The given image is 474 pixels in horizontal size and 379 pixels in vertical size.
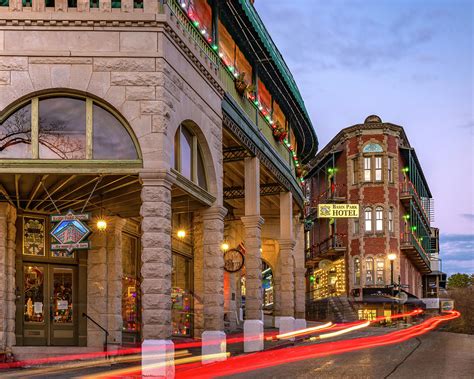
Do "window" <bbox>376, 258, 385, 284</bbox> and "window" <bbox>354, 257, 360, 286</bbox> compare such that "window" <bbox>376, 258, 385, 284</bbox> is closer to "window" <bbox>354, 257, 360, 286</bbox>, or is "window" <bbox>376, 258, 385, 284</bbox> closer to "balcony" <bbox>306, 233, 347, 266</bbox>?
"window" <bbox>354, 257, 360, 286</bbox>

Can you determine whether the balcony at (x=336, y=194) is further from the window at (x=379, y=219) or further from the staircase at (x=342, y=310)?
the staircase at (x=342, y=310)

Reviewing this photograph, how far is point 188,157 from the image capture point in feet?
67.4

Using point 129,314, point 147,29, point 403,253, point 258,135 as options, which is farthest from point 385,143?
point 147,29

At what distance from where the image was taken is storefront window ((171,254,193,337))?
27.9 m

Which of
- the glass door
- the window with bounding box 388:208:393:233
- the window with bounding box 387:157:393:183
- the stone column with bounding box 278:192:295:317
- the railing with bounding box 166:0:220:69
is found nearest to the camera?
the railing with bounding box 166:0:220:69

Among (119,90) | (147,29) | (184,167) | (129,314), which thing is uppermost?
(147,29)

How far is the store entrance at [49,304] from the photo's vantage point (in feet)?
70.1

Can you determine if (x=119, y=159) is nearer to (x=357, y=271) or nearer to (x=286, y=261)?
(x=286, y=261)

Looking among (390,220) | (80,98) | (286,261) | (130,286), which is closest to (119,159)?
(80,98)

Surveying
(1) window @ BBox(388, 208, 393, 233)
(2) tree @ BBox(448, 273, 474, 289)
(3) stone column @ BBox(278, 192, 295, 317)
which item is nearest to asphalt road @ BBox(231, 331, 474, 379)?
(3) stone column @ BBox(278, 192, 295, 317)

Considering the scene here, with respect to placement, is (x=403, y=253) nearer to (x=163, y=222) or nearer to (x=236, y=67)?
(x=236, y=67)

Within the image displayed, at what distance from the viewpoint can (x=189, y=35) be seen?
786 inches

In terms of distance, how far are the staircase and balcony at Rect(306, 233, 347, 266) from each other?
134 inches

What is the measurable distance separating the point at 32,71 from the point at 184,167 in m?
4.32
